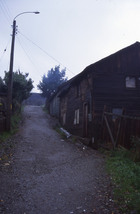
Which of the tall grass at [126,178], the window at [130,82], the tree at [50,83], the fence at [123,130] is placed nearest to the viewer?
the tall grass at [126,178]

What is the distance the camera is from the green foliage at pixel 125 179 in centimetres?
390

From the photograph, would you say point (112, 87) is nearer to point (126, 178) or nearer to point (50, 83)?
point (126, 178)

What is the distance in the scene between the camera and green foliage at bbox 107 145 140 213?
3.90 m

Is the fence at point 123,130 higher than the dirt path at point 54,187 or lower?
higher

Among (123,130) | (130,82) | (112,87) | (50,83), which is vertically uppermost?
(50,83)

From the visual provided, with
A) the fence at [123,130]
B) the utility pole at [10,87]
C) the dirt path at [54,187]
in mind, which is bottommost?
the dirt path at [54,187]

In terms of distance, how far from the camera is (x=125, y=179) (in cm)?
530

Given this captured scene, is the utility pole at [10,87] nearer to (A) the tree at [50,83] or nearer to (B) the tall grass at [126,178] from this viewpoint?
(B) the tall grass at [126,178]

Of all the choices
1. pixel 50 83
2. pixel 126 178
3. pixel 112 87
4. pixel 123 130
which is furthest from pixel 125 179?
pixel 50 83

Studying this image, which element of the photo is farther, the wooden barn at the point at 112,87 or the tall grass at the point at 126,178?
the wooden barn at the point at 112,87

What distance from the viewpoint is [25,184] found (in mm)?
4996

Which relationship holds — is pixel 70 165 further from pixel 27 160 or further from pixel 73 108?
pixel 73 108

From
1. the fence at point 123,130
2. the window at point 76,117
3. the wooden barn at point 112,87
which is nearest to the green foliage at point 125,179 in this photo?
the fence at point 123,130

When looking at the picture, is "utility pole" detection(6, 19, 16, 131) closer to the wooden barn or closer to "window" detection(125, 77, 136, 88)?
the wooden barn
